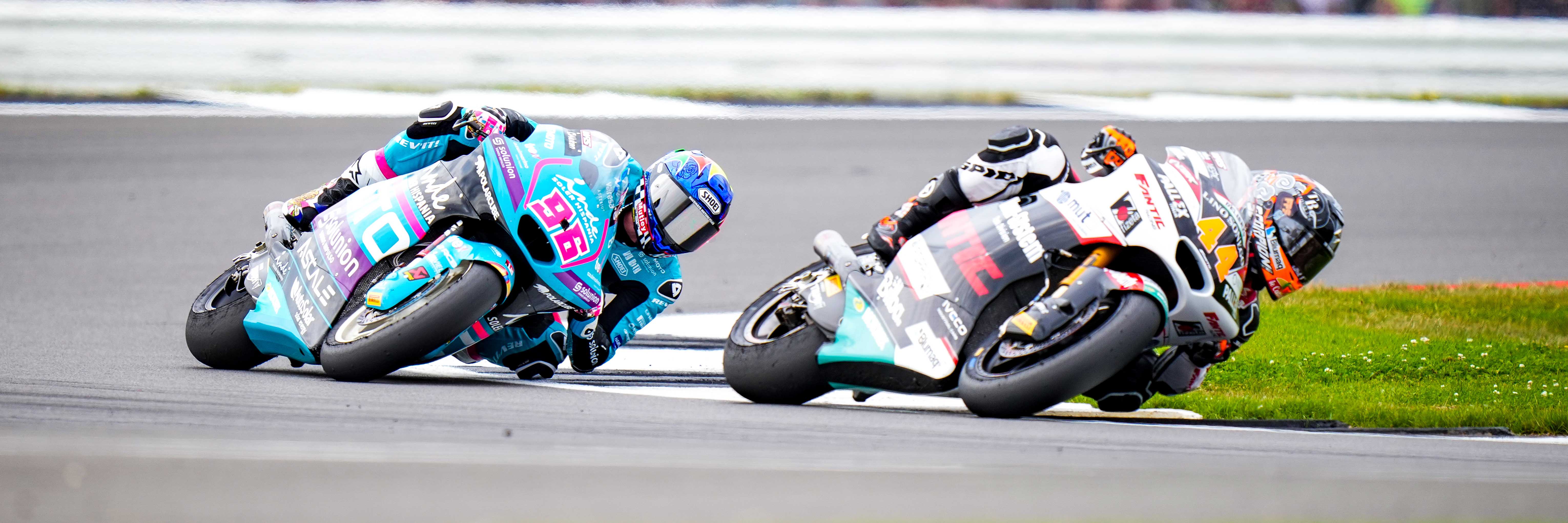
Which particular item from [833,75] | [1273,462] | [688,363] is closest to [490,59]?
[833,75]

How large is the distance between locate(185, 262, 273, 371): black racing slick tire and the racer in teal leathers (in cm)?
38

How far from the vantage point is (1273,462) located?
180 inches

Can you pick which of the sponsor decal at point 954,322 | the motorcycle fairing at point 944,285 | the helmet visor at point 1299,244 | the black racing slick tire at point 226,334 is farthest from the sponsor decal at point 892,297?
the black racing slick tire at point 226,334

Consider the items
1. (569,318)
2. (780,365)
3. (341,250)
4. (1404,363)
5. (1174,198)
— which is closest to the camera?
(1174,198)

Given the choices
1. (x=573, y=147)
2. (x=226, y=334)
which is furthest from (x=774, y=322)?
(x=226, y=334)

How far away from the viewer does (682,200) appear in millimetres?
6355

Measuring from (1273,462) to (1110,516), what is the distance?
1013 mm

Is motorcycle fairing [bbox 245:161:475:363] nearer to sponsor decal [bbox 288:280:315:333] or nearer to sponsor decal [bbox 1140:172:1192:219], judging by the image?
sponsor decal [bbox 288:280:315:333]

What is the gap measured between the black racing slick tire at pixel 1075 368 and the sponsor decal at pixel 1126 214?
0.33 m

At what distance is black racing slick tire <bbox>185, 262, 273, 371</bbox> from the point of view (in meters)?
6.63

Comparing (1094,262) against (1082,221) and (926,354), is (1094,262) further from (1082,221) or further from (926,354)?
(926,354)

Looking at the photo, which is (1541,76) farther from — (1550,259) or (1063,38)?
(1550,259)

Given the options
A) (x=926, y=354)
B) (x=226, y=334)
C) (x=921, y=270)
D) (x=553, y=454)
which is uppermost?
(x=553, y=454)

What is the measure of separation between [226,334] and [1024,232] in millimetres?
3192
